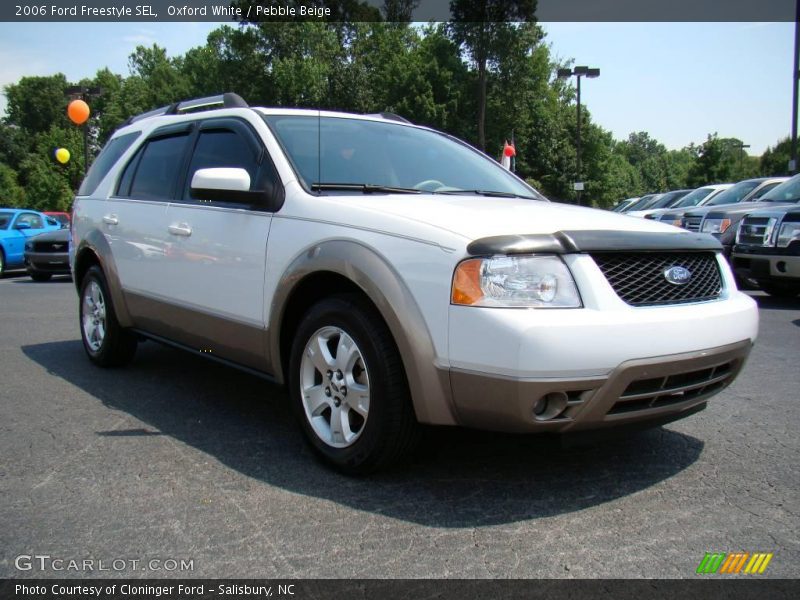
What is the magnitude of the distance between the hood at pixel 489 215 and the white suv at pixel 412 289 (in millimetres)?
14

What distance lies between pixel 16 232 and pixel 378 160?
51.7 feet

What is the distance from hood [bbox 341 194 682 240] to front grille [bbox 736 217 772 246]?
6520mm

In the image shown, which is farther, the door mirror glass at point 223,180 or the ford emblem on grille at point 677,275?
the door mirror glass at point 223,180

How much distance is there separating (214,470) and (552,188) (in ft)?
186

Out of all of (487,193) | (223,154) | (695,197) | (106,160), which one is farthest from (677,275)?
(695,197)

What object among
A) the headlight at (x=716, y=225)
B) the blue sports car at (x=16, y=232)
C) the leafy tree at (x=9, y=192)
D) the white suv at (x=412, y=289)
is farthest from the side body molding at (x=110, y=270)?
A: the leafy tree at (x=9, y=192)

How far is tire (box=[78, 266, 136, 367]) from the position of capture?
543 cm

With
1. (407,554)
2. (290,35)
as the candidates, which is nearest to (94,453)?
(407,554)

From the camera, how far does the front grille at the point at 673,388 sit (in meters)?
2.84

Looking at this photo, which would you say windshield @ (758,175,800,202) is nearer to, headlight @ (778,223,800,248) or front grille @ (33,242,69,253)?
headlight @ (778,223,800,248)

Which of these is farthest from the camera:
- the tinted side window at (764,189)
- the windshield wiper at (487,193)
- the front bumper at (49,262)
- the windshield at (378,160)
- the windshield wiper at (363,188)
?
the front bumper at (49,262)

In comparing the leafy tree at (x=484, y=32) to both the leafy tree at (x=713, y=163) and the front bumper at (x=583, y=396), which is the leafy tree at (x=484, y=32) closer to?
the leafy tree at (x=713, y=163)

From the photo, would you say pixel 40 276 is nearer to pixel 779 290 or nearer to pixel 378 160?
pixel 378 160

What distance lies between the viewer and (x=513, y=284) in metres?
2.76
